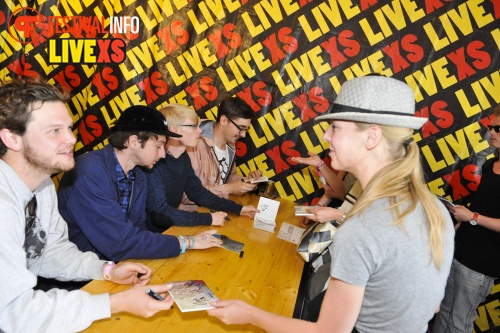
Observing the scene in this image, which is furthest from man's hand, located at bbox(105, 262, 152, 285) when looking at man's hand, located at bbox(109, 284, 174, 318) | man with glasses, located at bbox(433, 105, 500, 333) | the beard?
man with glasses, located at bbox(433, 105, 500, 333)

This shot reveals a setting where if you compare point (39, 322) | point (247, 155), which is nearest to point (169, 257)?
point (39, 322)

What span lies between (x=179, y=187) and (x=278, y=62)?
169cm

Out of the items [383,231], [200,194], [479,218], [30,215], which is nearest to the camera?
[383,231]

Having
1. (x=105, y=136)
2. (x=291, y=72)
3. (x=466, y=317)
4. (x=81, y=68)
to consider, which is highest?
(x=81, y=68)

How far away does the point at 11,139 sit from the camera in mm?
1383

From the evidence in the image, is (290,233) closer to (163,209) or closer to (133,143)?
(163,209)

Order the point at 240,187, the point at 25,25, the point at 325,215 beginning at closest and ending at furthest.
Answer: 1. the point at 325,215
2. the point at 240,187
3. the point at 25,25

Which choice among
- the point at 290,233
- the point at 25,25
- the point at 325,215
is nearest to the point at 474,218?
the point at 325,215

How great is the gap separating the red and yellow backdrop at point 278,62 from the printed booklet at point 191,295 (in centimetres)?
234

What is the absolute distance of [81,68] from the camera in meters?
4.16

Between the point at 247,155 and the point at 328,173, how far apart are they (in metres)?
0.94

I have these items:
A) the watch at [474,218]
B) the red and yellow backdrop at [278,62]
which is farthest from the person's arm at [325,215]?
the red and yellow backdrop at [278,62]

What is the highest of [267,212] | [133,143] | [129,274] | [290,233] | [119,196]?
[133,143]

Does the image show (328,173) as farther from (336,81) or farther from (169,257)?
(169,257)
